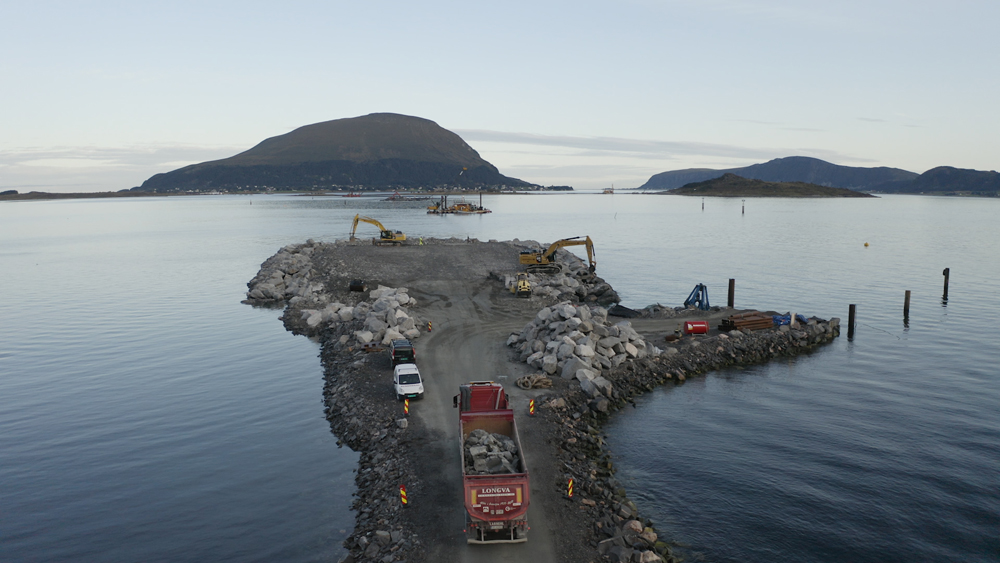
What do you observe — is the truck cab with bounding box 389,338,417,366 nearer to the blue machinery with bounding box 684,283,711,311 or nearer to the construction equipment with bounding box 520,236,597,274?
the blue machinery with bounding box 684,283,711,311

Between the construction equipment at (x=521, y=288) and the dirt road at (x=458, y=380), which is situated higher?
the construction equipment at (x=521, y=288)

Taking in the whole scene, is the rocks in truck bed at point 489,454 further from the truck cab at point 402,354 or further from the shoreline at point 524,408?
the truck cab at point 402,354

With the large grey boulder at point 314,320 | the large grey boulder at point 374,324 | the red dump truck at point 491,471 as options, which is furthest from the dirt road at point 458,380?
the large grey boulder at point 314,320

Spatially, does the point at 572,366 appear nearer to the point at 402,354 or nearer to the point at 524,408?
the point at 524,408

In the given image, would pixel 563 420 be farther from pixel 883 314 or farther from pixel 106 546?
pixel 883 314

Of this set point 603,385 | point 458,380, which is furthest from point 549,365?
point 458,380

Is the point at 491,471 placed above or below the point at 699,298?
below

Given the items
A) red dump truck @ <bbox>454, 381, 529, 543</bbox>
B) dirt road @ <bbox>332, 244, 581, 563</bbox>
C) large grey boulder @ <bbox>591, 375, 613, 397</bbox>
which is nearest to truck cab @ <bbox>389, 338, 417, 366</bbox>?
dirt road @ <bbox>332, 244, 581, 563</bbox>
